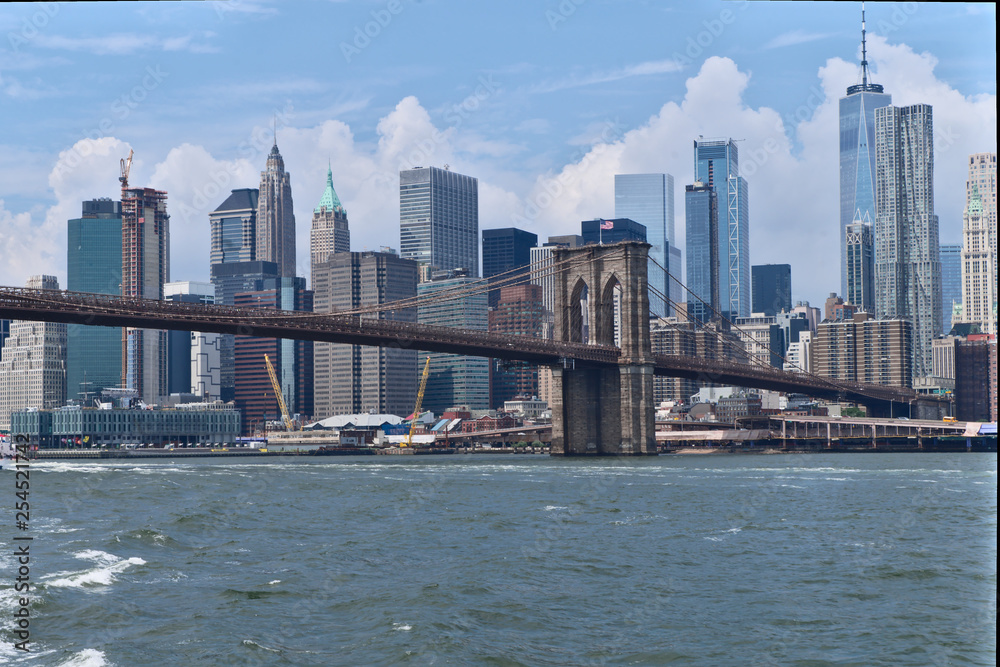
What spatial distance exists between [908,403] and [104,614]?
487 ft

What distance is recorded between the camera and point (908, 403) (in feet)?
514

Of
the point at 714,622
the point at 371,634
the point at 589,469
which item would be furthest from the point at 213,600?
the point at 589,469

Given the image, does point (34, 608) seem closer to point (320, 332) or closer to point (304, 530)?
point (304, 530)

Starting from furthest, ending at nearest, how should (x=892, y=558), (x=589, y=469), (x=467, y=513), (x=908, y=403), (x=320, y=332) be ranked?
(x=908, y=403) → (x=320, y=332) → (x=589, y=469) → (x=467, y=513) → (x=892, y=558)

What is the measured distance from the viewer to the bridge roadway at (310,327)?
66.9 meters

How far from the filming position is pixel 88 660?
1838cm

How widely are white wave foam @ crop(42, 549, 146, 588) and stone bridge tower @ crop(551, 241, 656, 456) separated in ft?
213

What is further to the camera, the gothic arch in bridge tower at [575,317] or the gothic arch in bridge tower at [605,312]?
the gothic arch in bridge tower at [605,312]

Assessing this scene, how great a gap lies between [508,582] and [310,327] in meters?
55.7

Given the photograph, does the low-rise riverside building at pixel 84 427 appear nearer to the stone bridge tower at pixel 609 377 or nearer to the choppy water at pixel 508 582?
the stone bridge tower at pixel 609 377

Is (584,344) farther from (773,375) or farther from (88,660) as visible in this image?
(88,660)

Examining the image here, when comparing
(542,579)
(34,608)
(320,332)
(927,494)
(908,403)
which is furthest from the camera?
(908,403)

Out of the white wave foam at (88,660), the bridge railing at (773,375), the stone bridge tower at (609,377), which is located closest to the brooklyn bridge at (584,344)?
the stone bridge tower at (609,377)

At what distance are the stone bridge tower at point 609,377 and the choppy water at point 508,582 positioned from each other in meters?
48.4
